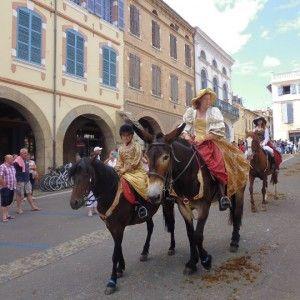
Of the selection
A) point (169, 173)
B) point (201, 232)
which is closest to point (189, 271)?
point (201, 232)

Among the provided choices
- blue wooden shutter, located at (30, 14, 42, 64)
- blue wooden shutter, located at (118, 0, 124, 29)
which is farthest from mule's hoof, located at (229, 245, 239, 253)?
blue wooden shutter, located at (118, 0, 124, 29)

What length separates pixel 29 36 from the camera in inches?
656

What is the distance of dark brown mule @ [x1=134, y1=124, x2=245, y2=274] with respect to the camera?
427 cm

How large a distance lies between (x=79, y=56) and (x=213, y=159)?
613 inches

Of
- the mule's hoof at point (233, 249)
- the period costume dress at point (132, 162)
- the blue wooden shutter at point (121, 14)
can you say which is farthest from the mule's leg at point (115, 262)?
the blue wooden shutter at point (121, 14)

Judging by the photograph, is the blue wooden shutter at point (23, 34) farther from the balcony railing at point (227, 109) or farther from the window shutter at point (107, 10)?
the balcony railing at point (227, 109)

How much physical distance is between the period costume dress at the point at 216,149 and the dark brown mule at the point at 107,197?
3.35 feet

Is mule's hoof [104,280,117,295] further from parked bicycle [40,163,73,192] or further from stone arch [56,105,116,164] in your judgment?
stone arch [56,105,116,164]

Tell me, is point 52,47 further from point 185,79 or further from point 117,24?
point 185,79

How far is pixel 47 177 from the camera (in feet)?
54.9

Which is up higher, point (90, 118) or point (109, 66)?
point (109, 66)

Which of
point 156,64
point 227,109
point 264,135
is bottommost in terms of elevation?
point 264,135

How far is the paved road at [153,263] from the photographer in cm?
452

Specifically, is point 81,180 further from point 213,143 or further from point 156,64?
point 156,64
